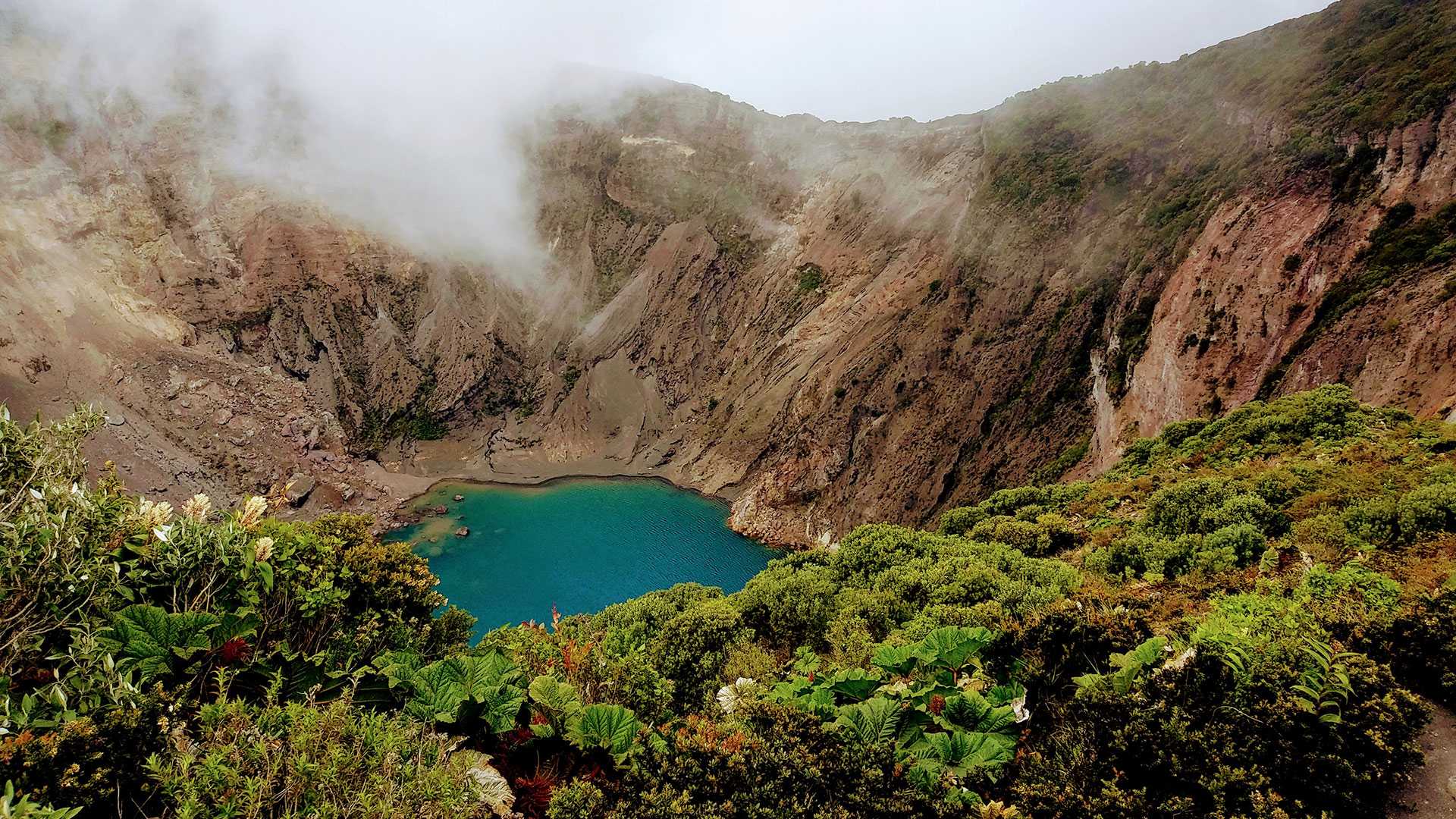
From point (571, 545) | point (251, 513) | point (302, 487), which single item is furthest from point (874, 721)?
point (302, 487)

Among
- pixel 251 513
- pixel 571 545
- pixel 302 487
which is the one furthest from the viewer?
pixel 302 487

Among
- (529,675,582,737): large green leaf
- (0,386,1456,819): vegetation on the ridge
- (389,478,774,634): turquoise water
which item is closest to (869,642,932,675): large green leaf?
(0,386,1456,819): vegetation on the ridge

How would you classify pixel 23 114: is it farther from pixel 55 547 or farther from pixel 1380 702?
pixel 1380 702

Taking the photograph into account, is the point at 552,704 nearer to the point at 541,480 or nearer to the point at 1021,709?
the point at 1021,709

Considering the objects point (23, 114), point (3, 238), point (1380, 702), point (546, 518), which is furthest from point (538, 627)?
point (23, 114)

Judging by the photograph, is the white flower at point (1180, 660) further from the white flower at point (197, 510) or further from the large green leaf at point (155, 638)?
the white flower at point (197, 510)

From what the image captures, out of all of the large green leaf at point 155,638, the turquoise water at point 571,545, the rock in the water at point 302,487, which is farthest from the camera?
the rock in the water at point 302,487

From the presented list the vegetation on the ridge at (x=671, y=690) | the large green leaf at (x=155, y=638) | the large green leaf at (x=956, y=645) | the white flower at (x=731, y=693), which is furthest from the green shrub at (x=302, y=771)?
the large green leaf at (x=956, y=645)
